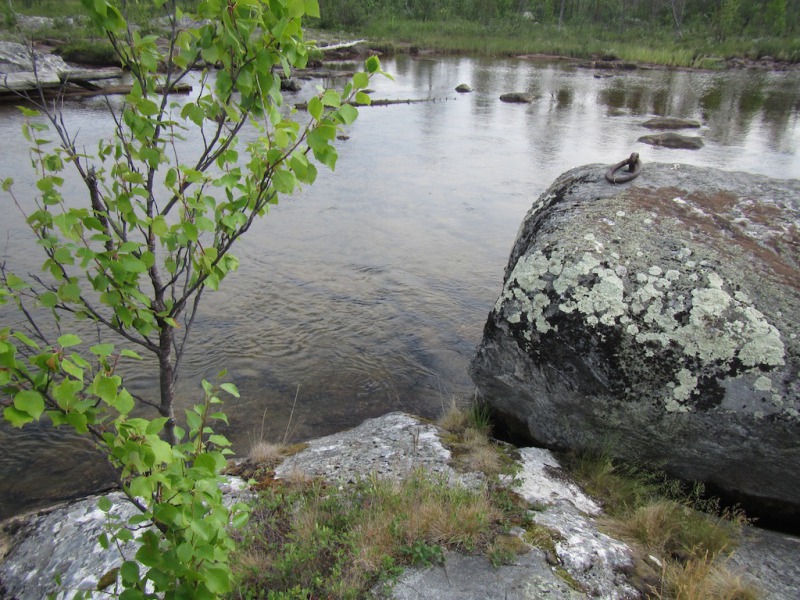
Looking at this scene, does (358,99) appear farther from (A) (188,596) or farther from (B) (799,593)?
(B) (799,593)

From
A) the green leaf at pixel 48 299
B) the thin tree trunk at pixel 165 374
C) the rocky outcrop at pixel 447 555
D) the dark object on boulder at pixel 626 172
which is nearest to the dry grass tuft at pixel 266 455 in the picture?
the rocky outcrop at pixel 447 555

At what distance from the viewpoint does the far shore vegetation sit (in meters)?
45.2

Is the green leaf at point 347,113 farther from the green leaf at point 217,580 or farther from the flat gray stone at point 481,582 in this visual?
the flat gray stone at point 481,582

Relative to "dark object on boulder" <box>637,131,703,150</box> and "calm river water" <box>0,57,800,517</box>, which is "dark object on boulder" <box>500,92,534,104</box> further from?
"dark object on boulder" <box>637,131,703,150</box>

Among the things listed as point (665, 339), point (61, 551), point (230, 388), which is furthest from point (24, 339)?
point (665, 339)

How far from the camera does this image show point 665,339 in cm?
430

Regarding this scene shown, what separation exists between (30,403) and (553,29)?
238 ft

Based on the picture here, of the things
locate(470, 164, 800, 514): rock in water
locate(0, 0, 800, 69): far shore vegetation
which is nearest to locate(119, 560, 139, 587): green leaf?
locate(470, 164, 800, 514): rock in water

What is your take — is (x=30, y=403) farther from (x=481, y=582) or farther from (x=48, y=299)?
(x=481, y=582)

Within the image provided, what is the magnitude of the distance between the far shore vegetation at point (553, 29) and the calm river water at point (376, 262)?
24.0 m

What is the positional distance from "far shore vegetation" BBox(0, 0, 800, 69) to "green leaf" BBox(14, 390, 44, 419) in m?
36.1

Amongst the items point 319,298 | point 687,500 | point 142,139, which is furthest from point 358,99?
point 319,298

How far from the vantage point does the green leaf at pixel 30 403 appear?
5.99 feet

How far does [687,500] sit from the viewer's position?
4293 mm
